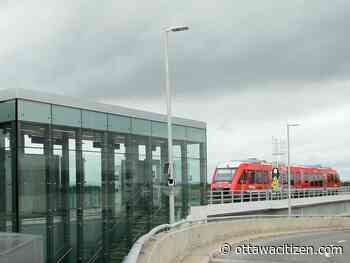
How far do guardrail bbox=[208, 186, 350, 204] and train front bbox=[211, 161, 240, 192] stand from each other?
56 centimetres

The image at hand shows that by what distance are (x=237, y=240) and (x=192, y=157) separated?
6257 mm

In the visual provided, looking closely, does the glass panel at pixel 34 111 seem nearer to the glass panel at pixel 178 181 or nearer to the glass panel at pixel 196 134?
the glass panel at pixel 178 181

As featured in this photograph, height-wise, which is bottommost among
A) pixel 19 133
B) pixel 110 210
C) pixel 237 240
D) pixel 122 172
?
pixel 237 240

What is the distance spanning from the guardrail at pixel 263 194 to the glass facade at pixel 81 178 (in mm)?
12603

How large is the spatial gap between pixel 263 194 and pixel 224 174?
372cm

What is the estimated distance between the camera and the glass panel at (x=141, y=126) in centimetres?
2431

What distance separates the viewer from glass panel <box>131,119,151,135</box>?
24.3m

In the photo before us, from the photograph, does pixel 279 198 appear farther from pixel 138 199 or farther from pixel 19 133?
pixel 19 133

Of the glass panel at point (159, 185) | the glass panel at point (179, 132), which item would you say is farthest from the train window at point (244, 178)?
the glass panel at point (159, 185)

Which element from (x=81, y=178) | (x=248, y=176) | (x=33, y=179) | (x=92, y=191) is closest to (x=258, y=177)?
(x=248, y=176)

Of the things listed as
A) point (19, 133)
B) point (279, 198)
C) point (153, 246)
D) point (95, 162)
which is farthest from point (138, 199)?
point (279, 198)

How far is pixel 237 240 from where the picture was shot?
24094mm

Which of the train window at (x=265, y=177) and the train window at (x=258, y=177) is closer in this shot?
the train window at (x=258, y=177)

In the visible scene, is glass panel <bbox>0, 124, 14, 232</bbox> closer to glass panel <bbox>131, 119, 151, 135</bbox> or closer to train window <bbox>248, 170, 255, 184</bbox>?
glass panel <bbox>131, 119, 151, 135</bbox>
